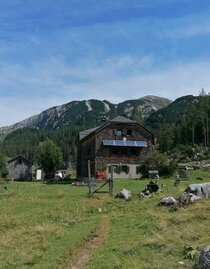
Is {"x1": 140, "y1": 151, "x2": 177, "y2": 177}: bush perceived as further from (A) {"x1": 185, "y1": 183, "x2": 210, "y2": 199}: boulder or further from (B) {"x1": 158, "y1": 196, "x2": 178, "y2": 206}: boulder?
(B) {"x1": 158, "y1": 196, "x2": 178, "y2": 206}: boulder

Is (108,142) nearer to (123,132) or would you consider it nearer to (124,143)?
(124,143)

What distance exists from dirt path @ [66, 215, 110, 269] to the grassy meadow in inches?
8.0

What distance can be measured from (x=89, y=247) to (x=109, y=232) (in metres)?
3.27

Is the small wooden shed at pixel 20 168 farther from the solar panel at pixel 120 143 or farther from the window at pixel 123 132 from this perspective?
the solar panel at pixel 120 143

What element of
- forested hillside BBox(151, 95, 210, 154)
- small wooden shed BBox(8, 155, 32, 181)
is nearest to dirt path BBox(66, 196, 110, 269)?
small wooden shed BBox(8, 155, 32, 181)

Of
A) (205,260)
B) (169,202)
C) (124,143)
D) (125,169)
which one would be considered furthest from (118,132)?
(205,260)

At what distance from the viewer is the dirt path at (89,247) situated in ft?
55.3

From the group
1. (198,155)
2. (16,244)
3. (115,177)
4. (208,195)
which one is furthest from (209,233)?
(198,155)

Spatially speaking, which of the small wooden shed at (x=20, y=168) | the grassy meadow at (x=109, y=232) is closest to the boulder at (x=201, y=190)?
the grassy meadow at (x=109, y=232)

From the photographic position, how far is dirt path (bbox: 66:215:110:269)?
1685 cm

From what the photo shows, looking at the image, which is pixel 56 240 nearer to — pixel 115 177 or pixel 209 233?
pixel 209 233

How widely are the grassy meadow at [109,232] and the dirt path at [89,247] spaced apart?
20cm

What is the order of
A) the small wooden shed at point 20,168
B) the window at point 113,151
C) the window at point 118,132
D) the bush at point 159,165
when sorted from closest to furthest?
the bush at point 159,165 → the window at point 113,151 → the window at point 118,132 → the small wooden shed at point 20,168

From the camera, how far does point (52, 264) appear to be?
54.7 feet
